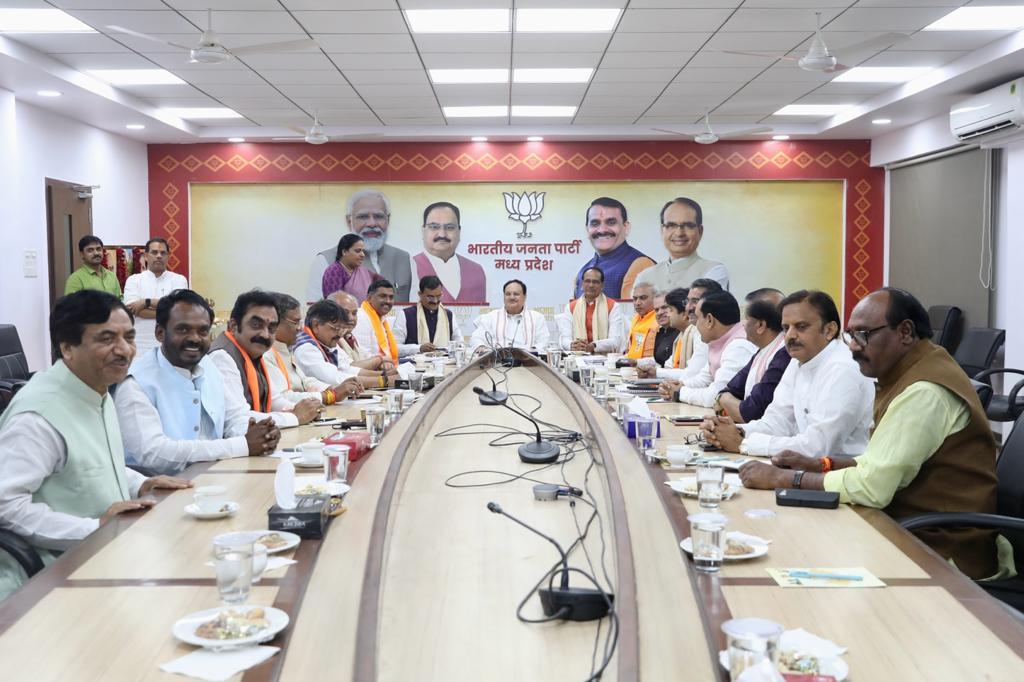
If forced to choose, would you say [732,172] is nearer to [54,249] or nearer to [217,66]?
[217,66]

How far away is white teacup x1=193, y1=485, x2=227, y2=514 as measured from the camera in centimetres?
220

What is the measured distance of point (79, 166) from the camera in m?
8.60

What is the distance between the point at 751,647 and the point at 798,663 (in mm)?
143

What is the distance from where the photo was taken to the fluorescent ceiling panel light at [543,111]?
8.84 metres

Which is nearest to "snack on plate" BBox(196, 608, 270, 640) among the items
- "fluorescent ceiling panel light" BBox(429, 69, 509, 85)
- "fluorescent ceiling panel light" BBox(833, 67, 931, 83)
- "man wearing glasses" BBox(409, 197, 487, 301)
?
"fluorescent ceiling panel light" BBox(429, 69, 509, 85)

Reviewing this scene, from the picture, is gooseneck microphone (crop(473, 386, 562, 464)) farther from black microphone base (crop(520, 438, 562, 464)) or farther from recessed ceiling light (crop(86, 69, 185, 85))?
recessed ceiling light (crop(86, 69, 185, 85))

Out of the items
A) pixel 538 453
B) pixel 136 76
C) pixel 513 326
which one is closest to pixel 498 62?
pixel 513 326

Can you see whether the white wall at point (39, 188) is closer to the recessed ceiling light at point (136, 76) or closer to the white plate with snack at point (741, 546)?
the recessed ceiling light at point (136, 76)

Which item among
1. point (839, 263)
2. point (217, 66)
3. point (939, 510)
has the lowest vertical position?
point (939, 510)

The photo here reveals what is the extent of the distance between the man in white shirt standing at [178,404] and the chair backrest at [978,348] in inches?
227

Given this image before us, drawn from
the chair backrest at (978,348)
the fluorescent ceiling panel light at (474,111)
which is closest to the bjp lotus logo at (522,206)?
the fluorescent ceiling panel light at (474,111)

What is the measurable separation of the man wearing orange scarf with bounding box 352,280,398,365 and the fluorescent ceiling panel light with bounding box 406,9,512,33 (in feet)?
6.72

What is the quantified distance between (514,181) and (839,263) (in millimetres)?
3827

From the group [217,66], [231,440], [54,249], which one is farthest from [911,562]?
[54,249]
